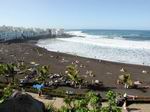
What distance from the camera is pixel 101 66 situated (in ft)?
167

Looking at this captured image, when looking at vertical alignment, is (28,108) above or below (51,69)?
above

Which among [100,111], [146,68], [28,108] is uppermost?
[28,108]

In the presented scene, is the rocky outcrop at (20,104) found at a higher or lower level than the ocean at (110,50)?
higher

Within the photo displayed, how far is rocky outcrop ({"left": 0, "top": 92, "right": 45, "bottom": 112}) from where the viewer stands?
33.7 feet

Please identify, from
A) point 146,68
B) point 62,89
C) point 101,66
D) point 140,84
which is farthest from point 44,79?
point 146,68

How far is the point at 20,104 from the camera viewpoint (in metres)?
10.5

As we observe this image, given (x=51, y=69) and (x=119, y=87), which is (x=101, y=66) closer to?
(x=51, y=69)

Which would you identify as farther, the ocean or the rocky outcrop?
the ocean

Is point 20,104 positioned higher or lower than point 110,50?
higher

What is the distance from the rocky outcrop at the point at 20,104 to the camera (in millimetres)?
10266

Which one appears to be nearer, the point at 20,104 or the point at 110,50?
the point at 20,104

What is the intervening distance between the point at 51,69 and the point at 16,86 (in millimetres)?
14735

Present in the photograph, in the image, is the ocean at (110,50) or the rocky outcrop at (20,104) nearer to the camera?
the rocky outcrop at (20,104)

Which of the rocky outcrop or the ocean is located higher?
the rocky outcrop
